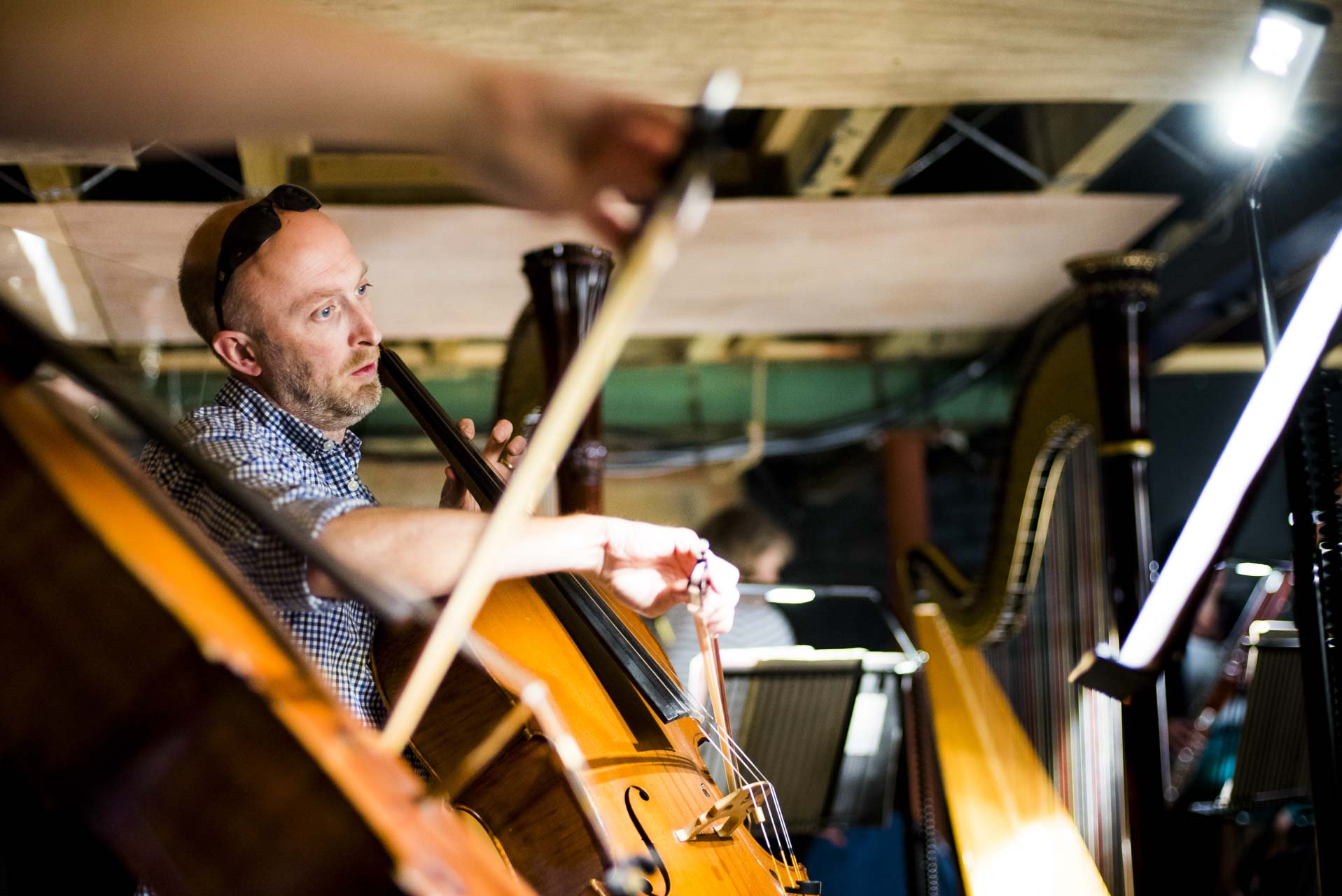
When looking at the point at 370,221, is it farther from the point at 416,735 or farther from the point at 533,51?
the point at 416,735

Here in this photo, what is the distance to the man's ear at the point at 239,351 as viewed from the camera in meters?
1.45

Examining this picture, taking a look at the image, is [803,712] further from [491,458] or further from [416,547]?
[416,547]

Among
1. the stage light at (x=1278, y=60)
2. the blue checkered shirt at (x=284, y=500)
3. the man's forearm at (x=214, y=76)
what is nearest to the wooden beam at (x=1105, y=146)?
the stage light at (x=1278, y=60)

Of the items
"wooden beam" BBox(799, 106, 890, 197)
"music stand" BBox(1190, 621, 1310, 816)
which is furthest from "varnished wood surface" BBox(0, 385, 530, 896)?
"music stand" BBox(1190, 621, 1310, 816)

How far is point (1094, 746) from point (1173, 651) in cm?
173

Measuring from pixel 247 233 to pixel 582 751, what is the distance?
0.80 meters

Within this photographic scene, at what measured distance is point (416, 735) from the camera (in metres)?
1.35

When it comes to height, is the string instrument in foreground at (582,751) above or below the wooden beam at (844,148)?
below

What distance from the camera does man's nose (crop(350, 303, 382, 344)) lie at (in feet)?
4.83

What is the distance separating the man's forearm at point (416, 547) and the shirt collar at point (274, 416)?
0.35m

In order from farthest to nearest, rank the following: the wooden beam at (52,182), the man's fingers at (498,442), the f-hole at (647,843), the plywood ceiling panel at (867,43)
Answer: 1. the wooden beam at (52,182)
2. the plywood ceiling panel at (867,43)
3. the man's fingers at (498,442)
4. the f-hole at (647,843)

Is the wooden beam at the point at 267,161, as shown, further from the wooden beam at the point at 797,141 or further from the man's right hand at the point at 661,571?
the man's right hand at the point at 661,571

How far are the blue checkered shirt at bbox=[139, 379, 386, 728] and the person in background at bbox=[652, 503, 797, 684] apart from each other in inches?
57.9

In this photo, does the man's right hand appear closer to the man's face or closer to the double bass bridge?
the double bass bridge
